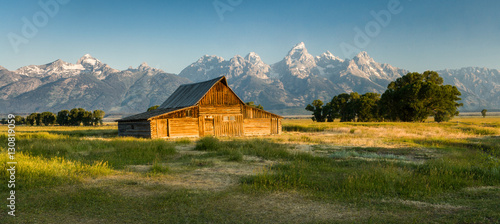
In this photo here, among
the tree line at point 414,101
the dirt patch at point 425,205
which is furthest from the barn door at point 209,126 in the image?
the tree line at point 414,101

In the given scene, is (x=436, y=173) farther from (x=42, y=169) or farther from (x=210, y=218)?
(x=42, y=169)

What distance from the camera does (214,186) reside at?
9531 mm

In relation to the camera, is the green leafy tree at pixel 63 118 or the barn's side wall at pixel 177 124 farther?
the green leafy tree at pixel 63 118

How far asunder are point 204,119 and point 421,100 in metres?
41.0

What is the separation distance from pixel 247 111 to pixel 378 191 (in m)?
28.9

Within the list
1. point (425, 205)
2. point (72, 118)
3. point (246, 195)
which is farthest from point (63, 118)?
point (425, 205)

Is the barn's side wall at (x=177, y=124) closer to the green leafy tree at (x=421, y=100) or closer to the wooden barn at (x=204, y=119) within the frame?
the wooden barn at (x=204, y=119)

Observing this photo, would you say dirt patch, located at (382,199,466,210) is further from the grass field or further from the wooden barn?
the wooden barn

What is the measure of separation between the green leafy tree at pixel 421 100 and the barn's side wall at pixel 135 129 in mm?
45100

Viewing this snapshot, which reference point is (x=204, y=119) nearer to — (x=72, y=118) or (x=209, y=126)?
(x=209, y=126)

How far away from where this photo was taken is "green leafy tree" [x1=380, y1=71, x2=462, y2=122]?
170ft

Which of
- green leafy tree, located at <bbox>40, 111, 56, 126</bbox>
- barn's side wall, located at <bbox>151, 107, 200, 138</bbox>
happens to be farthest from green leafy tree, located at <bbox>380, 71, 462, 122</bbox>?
green leafy tree, located at <bbox>40, 111, 56, 126</bbox>

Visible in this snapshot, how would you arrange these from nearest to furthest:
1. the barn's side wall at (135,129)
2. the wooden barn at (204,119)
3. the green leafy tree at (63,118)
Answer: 1. the barn's side wall at (135,129)
2. the wooden barn at (204,119)
3. the green leafy tree at (63,118)

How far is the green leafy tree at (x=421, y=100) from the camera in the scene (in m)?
51.8
